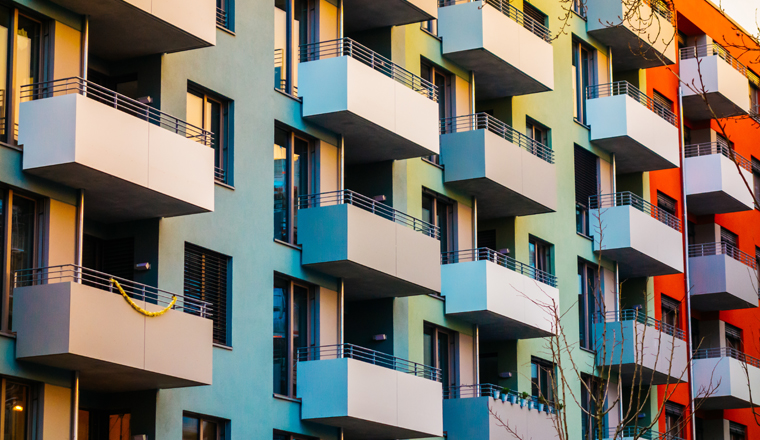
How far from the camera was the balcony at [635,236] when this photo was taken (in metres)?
37.8

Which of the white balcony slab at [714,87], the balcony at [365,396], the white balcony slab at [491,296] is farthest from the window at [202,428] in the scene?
the white balcony slab at [714,87]

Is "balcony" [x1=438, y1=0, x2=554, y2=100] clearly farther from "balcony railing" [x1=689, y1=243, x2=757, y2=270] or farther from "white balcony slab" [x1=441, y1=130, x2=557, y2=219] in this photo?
"balcony railing" [x1=689, y1=243, x2=757, y2=270]

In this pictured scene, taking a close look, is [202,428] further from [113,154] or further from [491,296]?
[491,296]

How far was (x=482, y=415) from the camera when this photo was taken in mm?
29797

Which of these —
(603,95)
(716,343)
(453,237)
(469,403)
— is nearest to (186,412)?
(469,403)

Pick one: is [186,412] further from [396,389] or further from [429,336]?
[429,336]

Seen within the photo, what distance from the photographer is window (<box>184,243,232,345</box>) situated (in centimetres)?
2312

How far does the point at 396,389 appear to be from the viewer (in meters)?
26.4

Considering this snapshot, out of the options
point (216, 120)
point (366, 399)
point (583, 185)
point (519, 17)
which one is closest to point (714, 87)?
point (583, 185)

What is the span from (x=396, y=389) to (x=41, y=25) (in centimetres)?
1101

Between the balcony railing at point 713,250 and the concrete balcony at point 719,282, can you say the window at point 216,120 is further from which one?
the balcony railing at point 713,250

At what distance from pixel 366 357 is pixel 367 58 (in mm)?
7317

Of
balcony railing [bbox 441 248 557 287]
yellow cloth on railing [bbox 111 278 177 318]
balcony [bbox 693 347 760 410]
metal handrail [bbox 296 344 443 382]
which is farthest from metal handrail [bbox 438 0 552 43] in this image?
yellow cloth on railing [bbox 111 278 177 318]

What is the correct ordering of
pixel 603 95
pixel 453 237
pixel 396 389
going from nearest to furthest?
pixel 396 389, pixel 453 237, pixel 603 95
